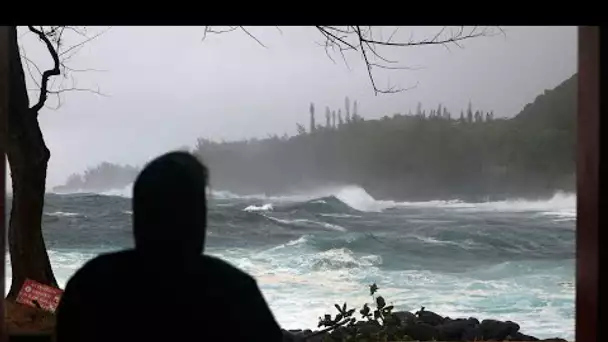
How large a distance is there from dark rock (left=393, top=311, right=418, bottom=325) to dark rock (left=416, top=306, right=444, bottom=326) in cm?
1

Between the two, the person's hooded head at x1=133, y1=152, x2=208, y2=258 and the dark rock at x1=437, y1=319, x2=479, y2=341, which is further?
the dark rock at x1=437, y1=319, x2=479, y2=341

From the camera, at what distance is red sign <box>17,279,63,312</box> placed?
150cm

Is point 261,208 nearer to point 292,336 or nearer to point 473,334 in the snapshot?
point 292,336

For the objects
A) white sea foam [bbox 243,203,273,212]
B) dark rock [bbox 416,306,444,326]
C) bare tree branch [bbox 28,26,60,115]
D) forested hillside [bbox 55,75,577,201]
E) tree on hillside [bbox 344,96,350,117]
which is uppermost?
bare tree branch [bbox 28,26,60,115]

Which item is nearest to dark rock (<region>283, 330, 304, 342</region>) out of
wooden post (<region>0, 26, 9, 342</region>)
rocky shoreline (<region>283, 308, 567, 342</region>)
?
rocky shoreline (<region>283, 308, 567, 342</region>)

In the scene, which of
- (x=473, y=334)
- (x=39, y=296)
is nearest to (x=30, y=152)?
(x=39, y=296)

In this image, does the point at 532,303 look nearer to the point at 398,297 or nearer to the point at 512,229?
the point at 512,229

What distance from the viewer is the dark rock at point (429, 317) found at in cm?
154

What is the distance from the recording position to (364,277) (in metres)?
1.54

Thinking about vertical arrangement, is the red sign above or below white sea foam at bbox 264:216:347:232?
below

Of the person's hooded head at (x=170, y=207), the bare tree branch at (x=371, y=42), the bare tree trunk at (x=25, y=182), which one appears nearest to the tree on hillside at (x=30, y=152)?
the bare tree trunk at (x=25, y=182)

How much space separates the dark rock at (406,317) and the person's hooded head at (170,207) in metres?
0.46

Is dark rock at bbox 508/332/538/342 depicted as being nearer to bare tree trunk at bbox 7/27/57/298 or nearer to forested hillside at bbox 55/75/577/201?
forested hillside at bbox 55/75/577/201

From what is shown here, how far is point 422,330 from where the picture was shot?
1.53 metres
